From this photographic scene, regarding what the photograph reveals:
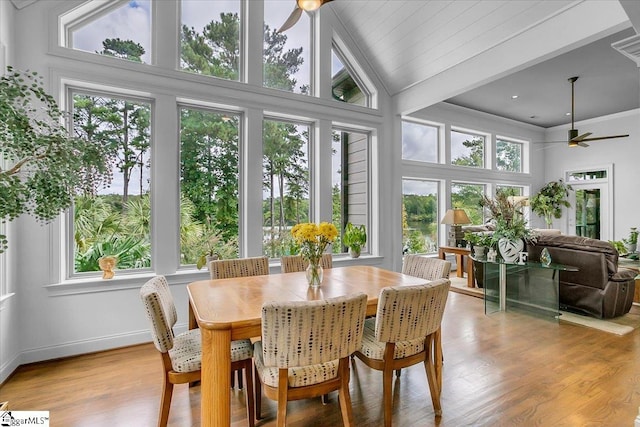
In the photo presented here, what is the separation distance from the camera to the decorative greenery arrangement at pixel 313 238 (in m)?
2.38

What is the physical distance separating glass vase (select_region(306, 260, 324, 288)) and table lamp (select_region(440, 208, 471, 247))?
4.10 metres

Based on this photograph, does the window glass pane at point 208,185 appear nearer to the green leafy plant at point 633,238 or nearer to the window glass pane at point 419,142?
the window glass pane at point 419,142

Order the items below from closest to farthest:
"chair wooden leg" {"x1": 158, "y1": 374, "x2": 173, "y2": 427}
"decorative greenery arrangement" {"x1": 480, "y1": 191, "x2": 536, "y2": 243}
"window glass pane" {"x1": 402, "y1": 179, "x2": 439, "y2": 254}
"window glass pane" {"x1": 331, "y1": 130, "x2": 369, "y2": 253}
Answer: "chair wooden leg" {"x1": 158, "y1": 374, "x2": 173, "y2": 427}, "decorative greenery arrangement" {"x1": 480, "y1": 191, "x2": 536, "y2": 243}, "window glass pane" {"x1": 331, "y1": 130, "x2": 369, "y2": 253}, "window glass pane" {"x1": 402, "y1": 179, "x2": 439, "y2": 254}

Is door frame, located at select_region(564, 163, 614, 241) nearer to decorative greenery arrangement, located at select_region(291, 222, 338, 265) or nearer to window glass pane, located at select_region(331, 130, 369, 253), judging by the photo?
window glass pane, located at select_region(331, 130, 369, 253)

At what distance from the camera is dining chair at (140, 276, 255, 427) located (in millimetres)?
1845

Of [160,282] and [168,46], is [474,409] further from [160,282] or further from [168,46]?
[168,46]

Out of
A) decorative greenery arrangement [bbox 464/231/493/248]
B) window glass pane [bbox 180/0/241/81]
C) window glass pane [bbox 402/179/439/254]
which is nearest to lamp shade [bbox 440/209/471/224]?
decorative greenery arrangement [bbox 464/231/493/248]

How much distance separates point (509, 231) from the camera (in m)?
4.25

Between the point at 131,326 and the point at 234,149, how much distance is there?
227 cm

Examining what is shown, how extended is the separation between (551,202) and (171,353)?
9.39m

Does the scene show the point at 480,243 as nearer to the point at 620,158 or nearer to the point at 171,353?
the point at 171,353

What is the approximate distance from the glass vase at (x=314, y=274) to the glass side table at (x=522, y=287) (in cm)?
294

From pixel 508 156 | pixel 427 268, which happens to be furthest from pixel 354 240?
pixel 508 156

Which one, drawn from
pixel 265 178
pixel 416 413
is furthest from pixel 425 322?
pixel 265 178
